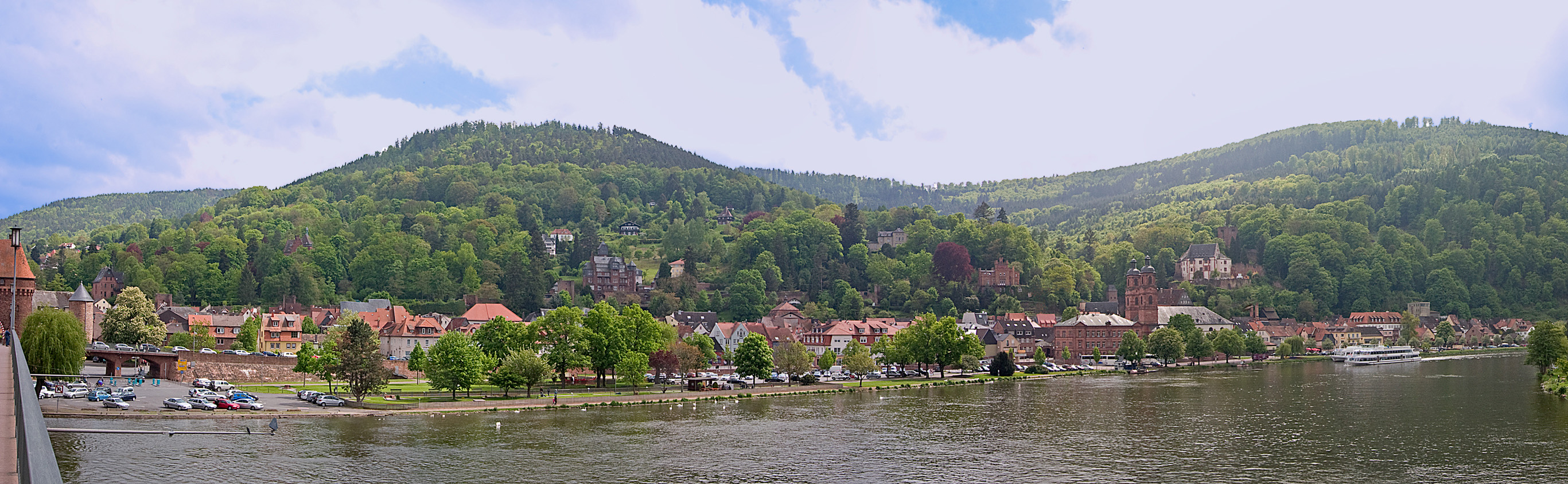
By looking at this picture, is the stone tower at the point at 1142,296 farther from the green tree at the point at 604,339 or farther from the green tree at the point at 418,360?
the green tree at the point at 418,360

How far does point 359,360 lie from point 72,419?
591 inches

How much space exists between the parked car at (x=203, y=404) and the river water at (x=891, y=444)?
3.75m

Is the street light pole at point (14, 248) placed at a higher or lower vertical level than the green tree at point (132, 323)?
higher

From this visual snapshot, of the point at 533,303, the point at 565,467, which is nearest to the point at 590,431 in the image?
the point at 565,467

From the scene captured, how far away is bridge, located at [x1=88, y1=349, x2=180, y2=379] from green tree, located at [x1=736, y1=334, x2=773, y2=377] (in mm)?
38400

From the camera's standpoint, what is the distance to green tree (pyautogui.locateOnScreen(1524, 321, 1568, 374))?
275 ft

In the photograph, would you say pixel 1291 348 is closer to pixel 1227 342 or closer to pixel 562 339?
pixel 1227 342

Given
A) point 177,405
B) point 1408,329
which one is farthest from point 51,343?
point 1408,329

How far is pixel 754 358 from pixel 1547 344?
199ft

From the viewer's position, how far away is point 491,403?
2456 inches

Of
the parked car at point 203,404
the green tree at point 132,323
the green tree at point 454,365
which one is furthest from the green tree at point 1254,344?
the parked car at point 203,404

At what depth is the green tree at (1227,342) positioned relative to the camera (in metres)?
136

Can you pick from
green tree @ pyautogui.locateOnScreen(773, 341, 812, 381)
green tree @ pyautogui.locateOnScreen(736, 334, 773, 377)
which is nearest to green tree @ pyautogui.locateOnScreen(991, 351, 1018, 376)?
green tree @ pyautogui.locateOnScreen(773, 341, 812, 381)

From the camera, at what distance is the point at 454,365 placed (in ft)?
208
